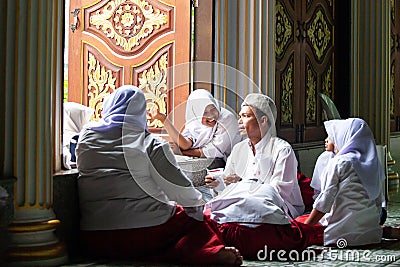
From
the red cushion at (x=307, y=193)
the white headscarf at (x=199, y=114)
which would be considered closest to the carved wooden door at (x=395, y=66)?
the red cushion at (x=307, y=193)

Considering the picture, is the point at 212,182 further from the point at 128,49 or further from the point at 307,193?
the point at 128,49

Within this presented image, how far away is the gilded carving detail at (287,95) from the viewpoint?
672cm

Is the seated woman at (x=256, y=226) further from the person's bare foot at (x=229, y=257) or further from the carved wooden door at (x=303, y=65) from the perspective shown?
the carved wooden door at (x=303, y=65)

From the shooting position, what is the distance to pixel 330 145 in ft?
16.3

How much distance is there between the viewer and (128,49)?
6238 mm

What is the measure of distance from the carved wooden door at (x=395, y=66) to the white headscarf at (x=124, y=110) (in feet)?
18.0

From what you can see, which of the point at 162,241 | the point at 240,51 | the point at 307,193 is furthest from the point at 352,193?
the point at 240,51

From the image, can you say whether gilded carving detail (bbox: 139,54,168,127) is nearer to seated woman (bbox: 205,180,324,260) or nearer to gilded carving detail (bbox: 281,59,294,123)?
gilded carving detail (bbox: 281,59,294,123)

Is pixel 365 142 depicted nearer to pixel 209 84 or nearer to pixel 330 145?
pixel 330 145

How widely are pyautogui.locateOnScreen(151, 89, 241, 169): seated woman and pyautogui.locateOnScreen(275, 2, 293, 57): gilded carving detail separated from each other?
111 centimetres

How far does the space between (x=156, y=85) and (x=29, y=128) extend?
7.66 feet

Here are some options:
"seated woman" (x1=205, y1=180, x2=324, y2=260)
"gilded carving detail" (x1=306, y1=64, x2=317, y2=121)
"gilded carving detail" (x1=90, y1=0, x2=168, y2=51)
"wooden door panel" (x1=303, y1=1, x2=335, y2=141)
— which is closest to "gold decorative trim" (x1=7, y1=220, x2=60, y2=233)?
"seated woman" (x1=205, y1=180, x2=324, y2=260)

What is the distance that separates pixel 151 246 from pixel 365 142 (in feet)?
5.16

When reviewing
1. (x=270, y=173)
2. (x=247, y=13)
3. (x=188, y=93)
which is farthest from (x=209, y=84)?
(x=270, y=173)
